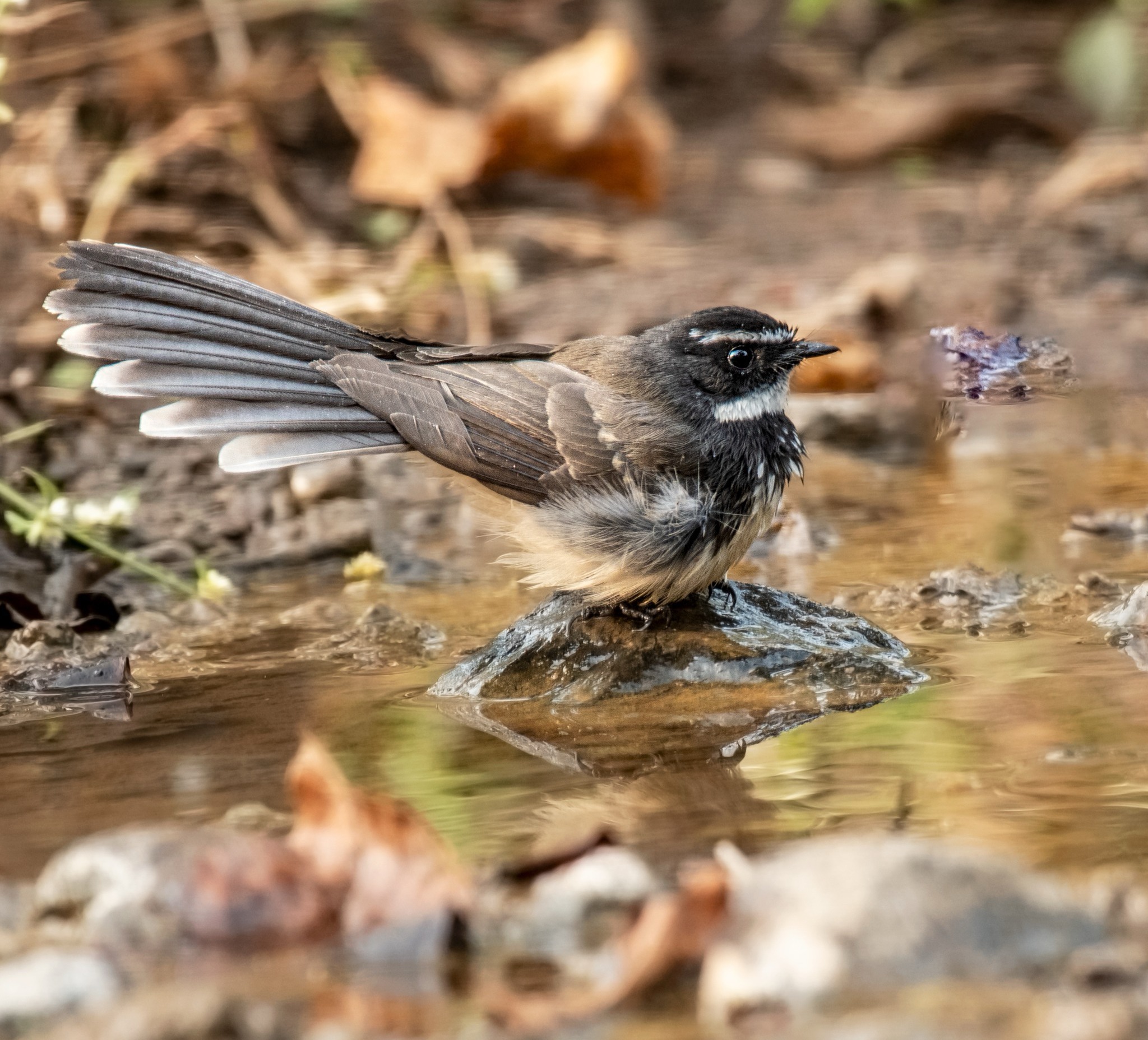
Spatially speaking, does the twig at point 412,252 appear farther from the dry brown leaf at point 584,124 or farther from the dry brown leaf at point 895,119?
the dry brown leaf at point 895,119

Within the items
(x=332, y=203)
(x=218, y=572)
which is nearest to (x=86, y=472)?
(x=218, y=572)

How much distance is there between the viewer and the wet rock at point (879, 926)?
264 centimetres

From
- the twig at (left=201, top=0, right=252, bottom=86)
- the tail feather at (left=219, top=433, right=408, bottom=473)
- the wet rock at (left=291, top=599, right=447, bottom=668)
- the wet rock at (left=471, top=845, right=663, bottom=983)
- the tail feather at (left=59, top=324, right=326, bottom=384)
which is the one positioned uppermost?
the twig at (left=201, top=0, right=252, bottom=86)

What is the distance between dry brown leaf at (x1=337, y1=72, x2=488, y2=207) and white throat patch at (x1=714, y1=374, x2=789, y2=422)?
15.2ft

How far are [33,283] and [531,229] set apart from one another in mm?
2899

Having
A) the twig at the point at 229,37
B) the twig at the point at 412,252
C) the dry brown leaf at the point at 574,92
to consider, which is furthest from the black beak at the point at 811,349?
the twig at the point at 229,37

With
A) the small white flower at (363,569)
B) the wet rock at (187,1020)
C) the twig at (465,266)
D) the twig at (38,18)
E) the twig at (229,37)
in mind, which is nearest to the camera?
the wet rock at (187,1020)

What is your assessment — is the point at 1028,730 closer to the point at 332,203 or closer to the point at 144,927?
the point at 144,927

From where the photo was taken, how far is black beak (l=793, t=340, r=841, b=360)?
17.4ft

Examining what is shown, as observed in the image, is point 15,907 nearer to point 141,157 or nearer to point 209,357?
point 209,357

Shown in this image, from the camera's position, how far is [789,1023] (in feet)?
8.31

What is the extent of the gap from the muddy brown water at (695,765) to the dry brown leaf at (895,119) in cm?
532

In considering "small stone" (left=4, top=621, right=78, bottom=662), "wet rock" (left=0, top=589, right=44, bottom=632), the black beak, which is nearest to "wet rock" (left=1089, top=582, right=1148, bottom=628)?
the black beak

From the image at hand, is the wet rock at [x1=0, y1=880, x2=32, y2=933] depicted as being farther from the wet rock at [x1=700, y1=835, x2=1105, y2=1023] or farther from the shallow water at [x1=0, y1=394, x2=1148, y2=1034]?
the wet rock at [x1=700, y1=835, x2=1105, y2=1023]
